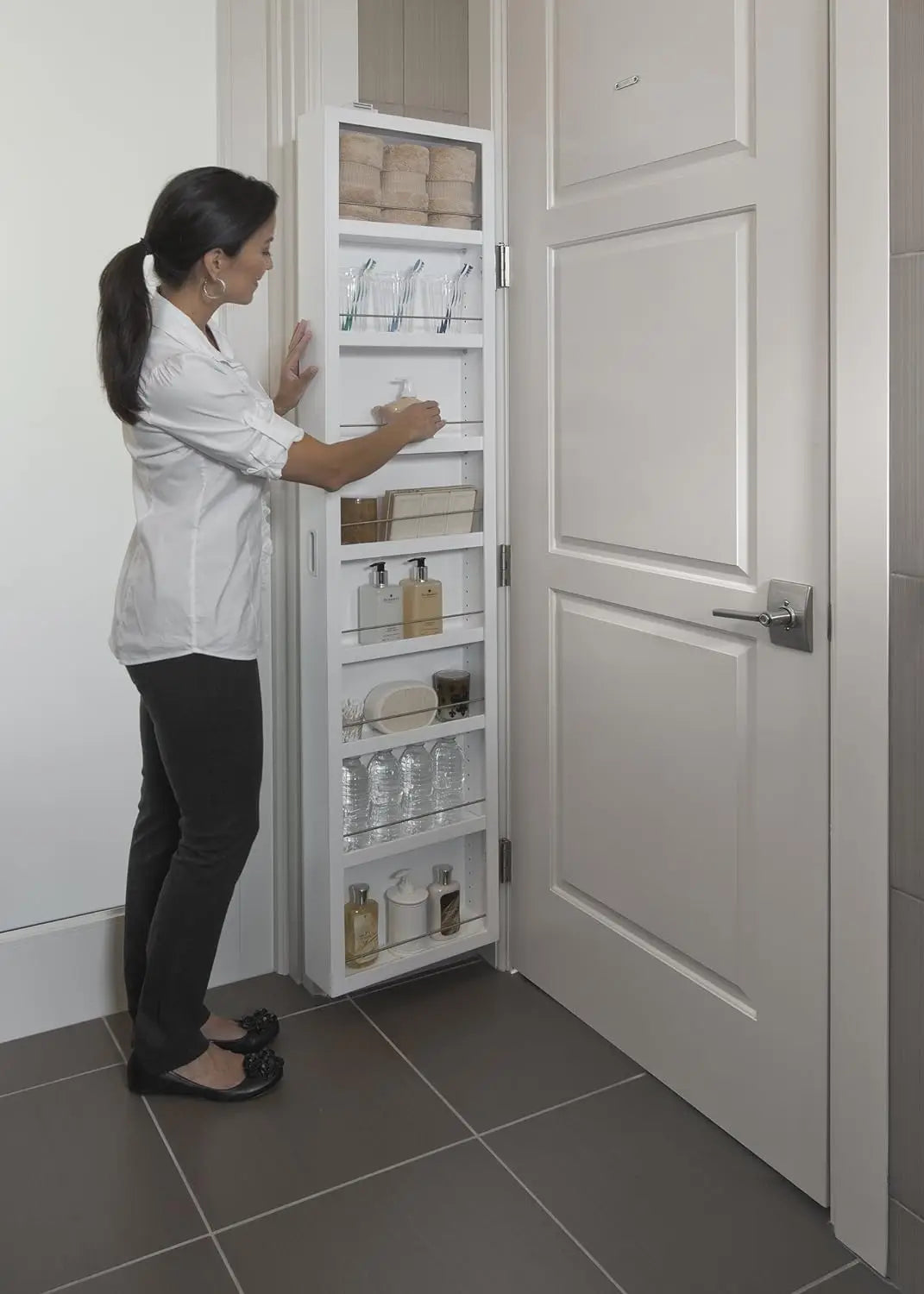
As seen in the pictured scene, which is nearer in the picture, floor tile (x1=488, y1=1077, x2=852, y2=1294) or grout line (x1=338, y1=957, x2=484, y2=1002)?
floor tile (x1=488, y1=1077, x2=852, y2=1294)

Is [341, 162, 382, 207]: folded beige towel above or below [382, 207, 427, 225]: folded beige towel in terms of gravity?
above

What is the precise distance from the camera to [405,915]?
254cm

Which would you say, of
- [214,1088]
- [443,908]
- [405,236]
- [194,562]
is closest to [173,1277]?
[214,1088]

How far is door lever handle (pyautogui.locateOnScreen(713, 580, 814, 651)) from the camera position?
1777 mm

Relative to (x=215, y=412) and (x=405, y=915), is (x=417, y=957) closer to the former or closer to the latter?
(x=405, y=915)

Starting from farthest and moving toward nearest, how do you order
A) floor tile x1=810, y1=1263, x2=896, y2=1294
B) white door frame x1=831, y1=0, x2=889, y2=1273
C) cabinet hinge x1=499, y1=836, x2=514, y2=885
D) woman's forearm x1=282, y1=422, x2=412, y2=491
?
1. cabinet hinge x1=499, y1=836, x2=514, y2=885
2. woman's forearm x1=282, y1=422, x2=412, y2=491
3. floor tile x1=810, y1=1263, x2=896, y2=1294
4. white door frame x1=831, y1=0, x2=889, y2=1273

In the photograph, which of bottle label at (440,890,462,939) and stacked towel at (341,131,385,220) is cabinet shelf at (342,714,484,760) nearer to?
bottle label at (440,890,462,939)

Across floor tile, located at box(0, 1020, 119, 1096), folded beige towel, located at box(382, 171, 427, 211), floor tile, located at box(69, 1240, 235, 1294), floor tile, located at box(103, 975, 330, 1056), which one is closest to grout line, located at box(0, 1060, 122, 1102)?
floor tile, located at box(0, 1020, 119, 1096)

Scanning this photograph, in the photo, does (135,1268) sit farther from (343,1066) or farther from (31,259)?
(31,259)

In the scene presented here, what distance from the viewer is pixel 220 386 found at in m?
1.92

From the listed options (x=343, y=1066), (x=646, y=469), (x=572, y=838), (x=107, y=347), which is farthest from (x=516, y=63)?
(x=343, y=1066)

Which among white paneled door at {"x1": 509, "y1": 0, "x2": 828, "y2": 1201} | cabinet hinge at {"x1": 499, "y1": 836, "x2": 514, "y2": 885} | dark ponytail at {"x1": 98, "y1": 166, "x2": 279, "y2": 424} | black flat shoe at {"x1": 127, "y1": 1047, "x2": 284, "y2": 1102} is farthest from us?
cabinet hinge at {"x1": 499, "y1": 836, "x2": 514, "y2": 885}

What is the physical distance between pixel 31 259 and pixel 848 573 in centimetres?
160

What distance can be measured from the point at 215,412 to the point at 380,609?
62 centimetres
